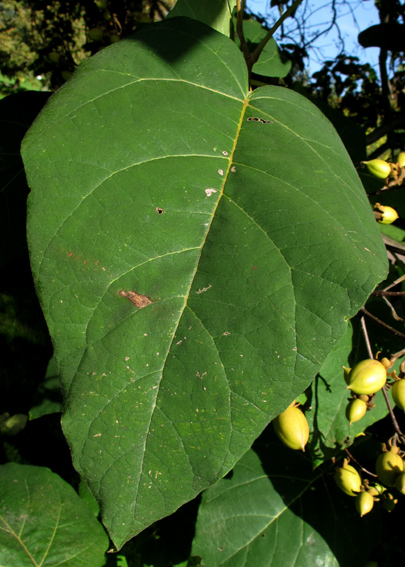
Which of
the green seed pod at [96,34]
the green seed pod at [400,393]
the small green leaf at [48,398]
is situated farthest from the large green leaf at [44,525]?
the green seed pod at [96,34]

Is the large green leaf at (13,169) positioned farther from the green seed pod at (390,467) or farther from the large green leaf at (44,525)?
the green seed pod at (390,467)

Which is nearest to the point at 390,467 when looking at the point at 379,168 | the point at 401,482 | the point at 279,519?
the point at 401,482

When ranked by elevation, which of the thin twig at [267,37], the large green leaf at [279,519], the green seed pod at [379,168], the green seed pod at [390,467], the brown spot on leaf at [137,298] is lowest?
the large green leaf at [279,519]

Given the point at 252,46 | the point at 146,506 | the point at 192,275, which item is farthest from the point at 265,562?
the point at 252,46

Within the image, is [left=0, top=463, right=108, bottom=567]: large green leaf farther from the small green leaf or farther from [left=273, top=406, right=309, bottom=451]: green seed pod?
[left=273, top=406, right=309, bottom=451]: green seed pod

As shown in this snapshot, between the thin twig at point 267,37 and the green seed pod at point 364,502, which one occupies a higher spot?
the thin twig at point 267,37

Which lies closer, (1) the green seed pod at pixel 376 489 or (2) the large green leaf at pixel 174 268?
(2) the large green leaf at pixel 174 268
